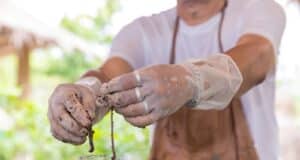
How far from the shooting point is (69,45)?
3.55 m

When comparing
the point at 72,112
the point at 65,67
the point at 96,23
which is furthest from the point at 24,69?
the point at 72,112

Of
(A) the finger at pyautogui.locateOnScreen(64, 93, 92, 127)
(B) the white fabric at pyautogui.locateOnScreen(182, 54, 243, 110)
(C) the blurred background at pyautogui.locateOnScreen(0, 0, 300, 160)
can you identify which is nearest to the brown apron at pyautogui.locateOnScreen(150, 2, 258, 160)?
(C) the blurred background at pyautogui.locateOnScreen(0, 0, 300, 160)

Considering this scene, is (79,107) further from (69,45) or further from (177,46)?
(69,45)

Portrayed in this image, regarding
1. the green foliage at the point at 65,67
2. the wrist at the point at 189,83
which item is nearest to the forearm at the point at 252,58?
the wrist at the point at 189,83

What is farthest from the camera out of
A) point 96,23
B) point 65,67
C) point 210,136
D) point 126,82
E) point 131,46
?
point 65,67

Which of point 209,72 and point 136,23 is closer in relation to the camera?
point 209,72

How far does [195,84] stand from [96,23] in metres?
5.42

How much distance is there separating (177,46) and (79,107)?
1.40ft

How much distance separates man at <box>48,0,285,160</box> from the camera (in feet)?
2.34

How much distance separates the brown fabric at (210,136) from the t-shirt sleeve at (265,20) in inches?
6.6

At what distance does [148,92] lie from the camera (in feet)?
2.29

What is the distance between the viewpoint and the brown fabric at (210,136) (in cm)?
105

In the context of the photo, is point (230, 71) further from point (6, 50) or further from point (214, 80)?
point (6, 50)

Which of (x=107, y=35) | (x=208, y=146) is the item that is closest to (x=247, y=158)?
(x=208, y=146)
